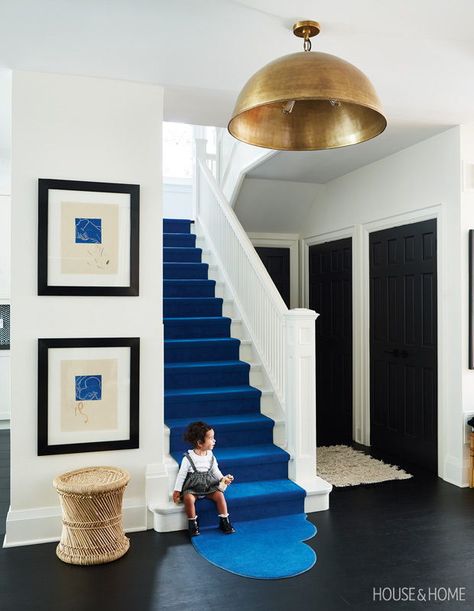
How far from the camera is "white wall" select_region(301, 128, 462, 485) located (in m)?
4.56

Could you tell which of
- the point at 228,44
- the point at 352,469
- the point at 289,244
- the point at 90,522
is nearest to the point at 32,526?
the point at 90,522

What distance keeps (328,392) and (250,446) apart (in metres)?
2.42

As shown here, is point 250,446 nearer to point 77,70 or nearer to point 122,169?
point 122,169

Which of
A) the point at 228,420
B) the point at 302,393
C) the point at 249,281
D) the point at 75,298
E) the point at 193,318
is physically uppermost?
the point at 249,281

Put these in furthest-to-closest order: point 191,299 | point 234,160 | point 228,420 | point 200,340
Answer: point 234,160
point 191,299
point 200,340
point 228,420

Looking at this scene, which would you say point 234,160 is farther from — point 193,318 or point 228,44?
point 228,44

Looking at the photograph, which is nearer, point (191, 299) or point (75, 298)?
point (75, 298)

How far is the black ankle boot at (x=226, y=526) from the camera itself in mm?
3518

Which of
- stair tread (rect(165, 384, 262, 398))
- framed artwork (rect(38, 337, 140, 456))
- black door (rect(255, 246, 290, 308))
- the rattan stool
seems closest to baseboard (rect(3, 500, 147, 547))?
the rattan stool

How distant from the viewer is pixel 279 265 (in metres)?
7.10

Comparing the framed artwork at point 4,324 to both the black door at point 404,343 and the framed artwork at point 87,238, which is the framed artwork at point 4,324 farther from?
the black door at point 404,343

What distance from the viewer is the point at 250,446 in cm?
432

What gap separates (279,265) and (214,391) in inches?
111

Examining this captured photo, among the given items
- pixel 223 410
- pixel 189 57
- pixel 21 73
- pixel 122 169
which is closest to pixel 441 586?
pixel 223 410
